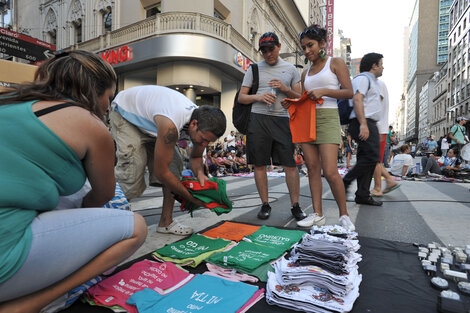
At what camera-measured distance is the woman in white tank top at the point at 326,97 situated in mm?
2637

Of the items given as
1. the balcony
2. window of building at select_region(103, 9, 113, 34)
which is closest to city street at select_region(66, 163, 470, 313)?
the balcony

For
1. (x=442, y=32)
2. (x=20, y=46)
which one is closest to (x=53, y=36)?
(x=20, y=46)

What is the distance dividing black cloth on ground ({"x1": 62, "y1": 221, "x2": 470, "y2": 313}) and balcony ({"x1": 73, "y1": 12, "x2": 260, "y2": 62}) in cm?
1266

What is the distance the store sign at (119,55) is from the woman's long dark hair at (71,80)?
14.0 metres

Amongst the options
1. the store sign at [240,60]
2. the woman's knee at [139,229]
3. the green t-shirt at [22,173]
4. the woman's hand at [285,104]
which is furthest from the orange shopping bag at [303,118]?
the store sign at [240,60]

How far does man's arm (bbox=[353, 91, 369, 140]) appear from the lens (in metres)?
3.37

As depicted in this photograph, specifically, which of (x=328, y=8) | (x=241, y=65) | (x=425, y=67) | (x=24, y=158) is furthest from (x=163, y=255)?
(x=425, y=67)

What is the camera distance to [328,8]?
33.1 metres

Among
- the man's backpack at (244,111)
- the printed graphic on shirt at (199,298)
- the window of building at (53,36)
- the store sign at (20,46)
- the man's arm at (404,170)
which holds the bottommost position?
the printed graphic on shirt at (199,298)

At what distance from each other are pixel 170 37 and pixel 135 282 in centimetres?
1280

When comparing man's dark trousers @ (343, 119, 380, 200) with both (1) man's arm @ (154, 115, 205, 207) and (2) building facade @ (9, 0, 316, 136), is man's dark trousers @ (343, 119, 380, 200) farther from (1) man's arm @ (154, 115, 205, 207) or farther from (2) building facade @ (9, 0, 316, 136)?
(2) building facade @ (9, 0, 316, 136)

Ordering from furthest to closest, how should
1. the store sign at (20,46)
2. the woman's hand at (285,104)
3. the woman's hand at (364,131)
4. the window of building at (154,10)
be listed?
the window of building at (154,10), the store sign at (20,46), the woman's hand at (364,131), the woman's hand at (285,104)

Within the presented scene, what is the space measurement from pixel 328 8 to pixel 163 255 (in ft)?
125

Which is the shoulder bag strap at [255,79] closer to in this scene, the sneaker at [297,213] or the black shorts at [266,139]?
the black shorts at [266,139]
